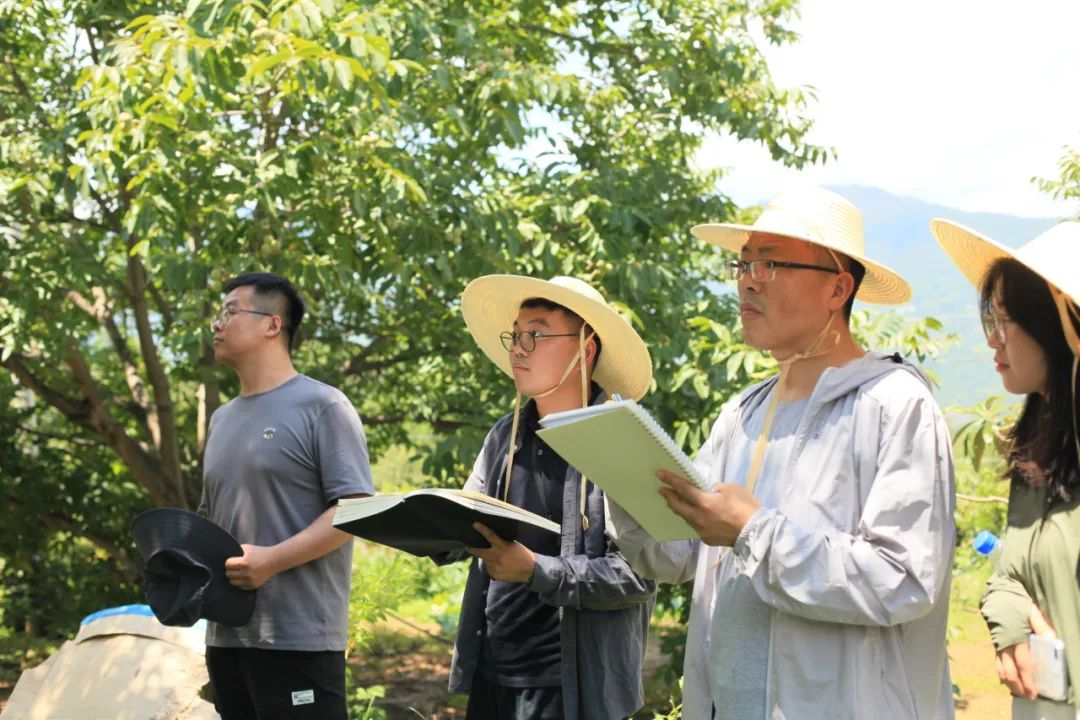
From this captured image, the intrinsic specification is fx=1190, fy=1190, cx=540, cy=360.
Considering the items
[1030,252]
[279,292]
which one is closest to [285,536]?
[279,292]

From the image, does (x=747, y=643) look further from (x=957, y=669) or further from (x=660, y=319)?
(x=957, y=669)

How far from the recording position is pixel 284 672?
10.8 ft

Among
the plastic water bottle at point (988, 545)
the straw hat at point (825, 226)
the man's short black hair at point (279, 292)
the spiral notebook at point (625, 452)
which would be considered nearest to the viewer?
the spiral notebook at point (625, 452)

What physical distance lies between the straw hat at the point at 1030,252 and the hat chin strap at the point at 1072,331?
27 mm

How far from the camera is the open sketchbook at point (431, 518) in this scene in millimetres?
2324

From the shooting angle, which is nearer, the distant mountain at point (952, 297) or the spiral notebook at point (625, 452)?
the spiral notebook at point (625, 452)

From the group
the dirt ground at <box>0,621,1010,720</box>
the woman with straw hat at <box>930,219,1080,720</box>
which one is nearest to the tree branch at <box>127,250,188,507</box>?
the dirt ground at <box>0,621,1010,720</box>

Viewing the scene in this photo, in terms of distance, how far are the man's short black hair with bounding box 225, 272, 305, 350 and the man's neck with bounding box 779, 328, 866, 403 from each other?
1821 mm

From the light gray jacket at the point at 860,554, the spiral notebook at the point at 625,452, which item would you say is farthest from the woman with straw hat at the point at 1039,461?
the spiral notebook at the point at 625,452

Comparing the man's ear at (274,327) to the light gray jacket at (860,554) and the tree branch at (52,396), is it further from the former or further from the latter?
the tree branch at (52,396)

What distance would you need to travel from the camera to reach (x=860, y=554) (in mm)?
1979

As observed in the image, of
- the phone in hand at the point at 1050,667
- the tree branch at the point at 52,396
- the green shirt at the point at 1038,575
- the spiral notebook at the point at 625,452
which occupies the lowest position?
the phone in hand at the point at 1050,667

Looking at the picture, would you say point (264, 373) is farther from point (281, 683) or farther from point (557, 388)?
point (557, 388)

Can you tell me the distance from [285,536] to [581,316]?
106 centimetres
